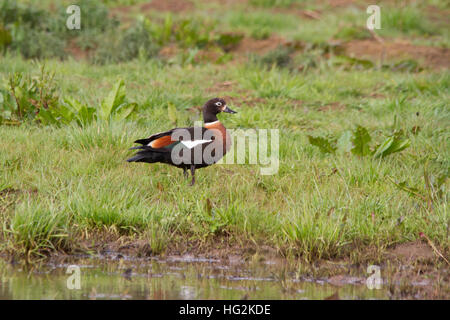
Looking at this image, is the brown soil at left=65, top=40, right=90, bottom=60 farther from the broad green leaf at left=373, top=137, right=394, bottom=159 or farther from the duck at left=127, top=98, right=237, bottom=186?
the broad green leaf at left=373, top=137, right=394, bottom=159

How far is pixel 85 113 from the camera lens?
7195 mm

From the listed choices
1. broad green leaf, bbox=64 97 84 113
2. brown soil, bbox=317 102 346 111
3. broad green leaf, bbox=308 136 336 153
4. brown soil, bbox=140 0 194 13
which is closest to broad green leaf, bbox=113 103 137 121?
broad green leaf, bbox=64 97 84 113

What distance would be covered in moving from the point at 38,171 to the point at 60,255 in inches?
60.6

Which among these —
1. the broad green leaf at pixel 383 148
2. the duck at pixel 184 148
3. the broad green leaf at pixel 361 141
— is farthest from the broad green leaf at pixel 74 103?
the broad green leaf at pixel 383 148

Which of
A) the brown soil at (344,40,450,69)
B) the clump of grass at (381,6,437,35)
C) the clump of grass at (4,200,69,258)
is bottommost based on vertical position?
the clump of grass at (4,200,69,258)

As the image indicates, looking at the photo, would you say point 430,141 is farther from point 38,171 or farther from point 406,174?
point 38,171

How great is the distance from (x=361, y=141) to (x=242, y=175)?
4.10 feet

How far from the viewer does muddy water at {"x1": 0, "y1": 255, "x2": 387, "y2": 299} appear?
4.19m

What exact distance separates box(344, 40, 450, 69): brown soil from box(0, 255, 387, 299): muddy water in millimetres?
7519

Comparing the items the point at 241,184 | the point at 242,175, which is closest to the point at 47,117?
the point at 242,175

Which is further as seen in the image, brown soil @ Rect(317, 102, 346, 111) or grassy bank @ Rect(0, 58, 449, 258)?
brown soil @ Rect(317, 102, 346, 111)

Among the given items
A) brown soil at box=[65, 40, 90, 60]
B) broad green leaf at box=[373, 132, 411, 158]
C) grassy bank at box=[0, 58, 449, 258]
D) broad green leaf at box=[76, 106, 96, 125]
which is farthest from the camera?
brown soil at box=[65, 40, 90, 60]

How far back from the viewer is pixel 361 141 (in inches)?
264
